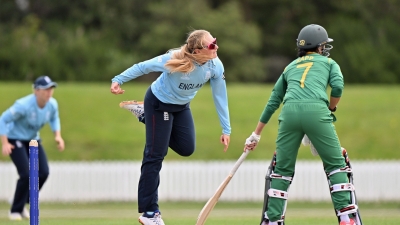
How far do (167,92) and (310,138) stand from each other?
1481 mm

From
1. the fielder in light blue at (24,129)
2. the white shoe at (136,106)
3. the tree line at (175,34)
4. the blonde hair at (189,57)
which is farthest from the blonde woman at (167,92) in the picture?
the tree line at (175,34)

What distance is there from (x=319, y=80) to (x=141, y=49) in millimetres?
27861

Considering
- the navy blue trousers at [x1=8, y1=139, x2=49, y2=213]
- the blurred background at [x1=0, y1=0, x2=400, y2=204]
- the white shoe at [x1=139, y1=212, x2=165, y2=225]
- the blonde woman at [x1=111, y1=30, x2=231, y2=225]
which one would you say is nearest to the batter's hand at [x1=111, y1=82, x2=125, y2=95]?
the blonde woman at [x1=111, y1=30, x2=231, y2=225]

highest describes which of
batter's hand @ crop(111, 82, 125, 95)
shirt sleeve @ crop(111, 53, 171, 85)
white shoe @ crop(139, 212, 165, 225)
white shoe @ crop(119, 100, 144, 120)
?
shirt sleeve @ crop(111, 53, 171, 85)

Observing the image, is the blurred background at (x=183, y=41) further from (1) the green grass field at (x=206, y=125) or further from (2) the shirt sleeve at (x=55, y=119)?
(2) the shirt sleeve at (x=55, y=119)

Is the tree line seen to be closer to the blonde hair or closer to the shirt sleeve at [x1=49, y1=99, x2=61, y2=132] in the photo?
the shirt sleeve at [x1=49, y1=99, x2=61, y2=132]

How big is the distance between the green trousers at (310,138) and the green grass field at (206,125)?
11.9m

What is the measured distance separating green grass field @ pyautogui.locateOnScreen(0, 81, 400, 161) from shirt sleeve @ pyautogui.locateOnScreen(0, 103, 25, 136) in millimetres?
8466

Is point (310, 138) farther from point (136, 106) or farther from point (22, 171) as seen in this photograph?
point (22, 171)

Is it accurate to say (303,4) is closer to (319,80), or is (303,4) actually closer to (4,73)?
(4,73)

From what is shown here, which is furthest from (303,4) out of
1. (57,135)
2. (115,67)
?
(57,135)

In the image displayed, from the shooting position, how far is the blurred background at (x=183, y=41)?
2127cm

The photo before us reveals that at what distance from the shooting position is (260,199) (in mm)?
16875

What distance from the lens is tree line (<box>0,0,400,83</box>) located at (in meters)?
31.1
